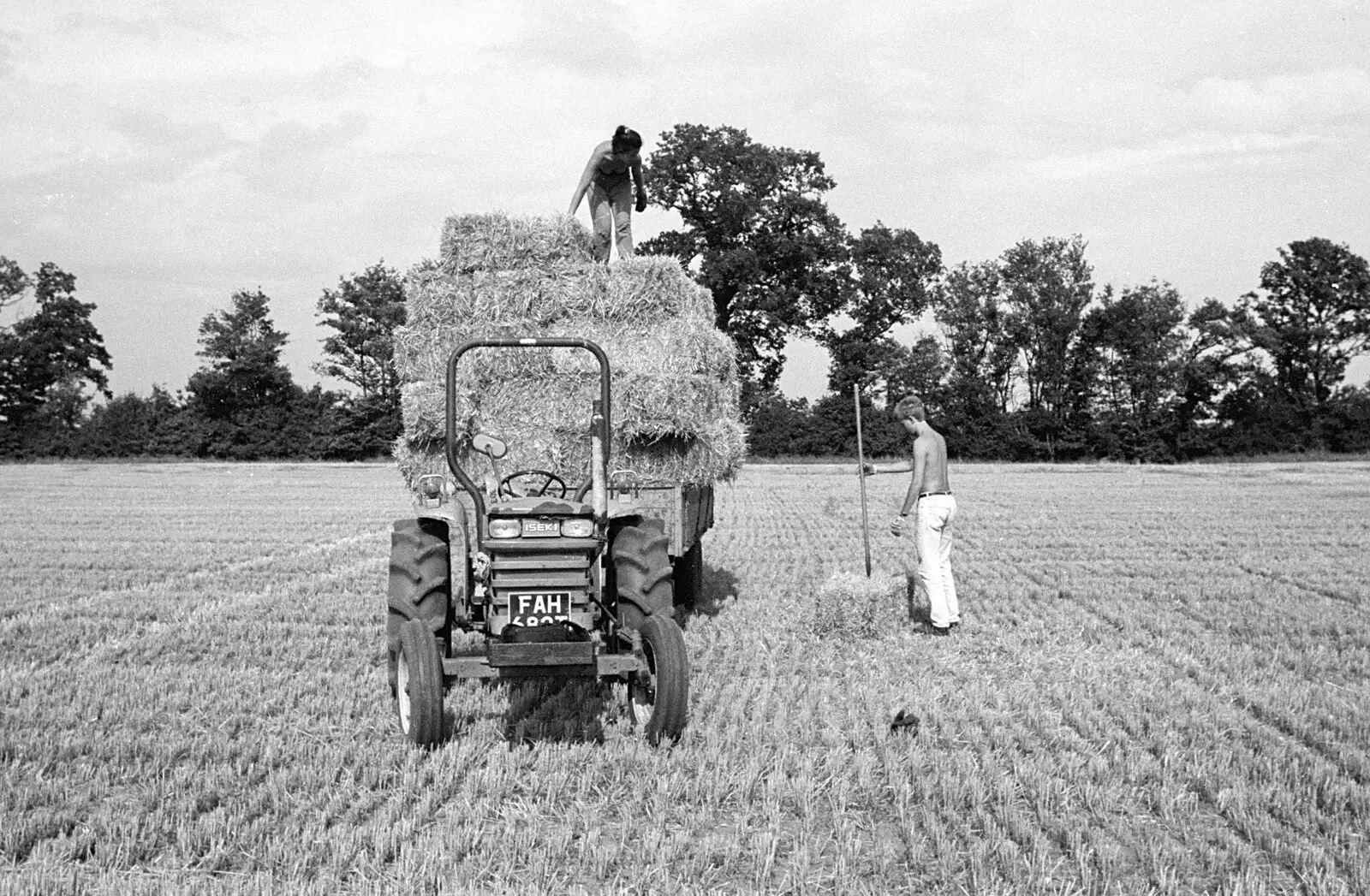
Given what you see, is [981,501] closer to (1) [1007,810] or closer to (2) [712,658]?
(2) [712,658]

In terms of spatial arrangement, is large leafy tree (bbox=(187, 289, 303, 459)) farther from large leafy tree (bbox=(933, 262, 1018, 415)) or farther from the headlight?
the headlight

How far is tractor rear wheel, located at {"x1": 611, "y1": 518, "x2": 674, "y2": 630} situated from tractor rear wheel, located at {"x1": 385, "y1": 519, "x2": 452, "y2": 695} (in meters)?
0.95

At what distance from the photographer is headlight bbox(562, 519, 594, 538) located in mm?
6172

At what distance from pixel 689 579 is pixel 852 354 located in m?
40.6

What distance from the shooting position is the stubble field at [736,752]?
4.71 meters

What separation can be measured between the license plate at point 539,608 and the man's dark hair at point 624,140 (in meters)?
6.28

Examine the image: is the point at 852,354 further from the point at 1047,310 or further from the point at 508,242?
the point at 508,242

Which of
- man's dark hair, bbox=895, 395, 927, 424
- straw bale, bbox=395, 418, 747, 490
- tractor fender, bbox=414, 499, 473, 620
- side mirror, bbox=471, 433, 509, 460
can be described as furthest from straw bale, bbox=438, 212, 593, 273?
side mirror, bbox=471, 433, 509, 460

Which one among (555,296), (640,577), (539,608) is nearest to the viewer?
(539,608)

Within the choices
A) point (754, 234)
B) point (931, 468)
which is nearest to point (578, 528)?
point (931, 468)

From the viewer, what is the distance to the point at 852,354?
5047 cm

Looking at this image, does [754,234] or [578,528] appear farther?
[754,234]

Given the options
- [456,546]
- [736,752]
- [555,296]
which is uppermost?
[555,296]

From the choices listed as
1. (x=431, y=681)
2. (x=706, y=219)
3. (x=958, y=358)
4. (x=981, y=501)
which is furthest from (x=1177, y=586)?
(x=958, y=358)
